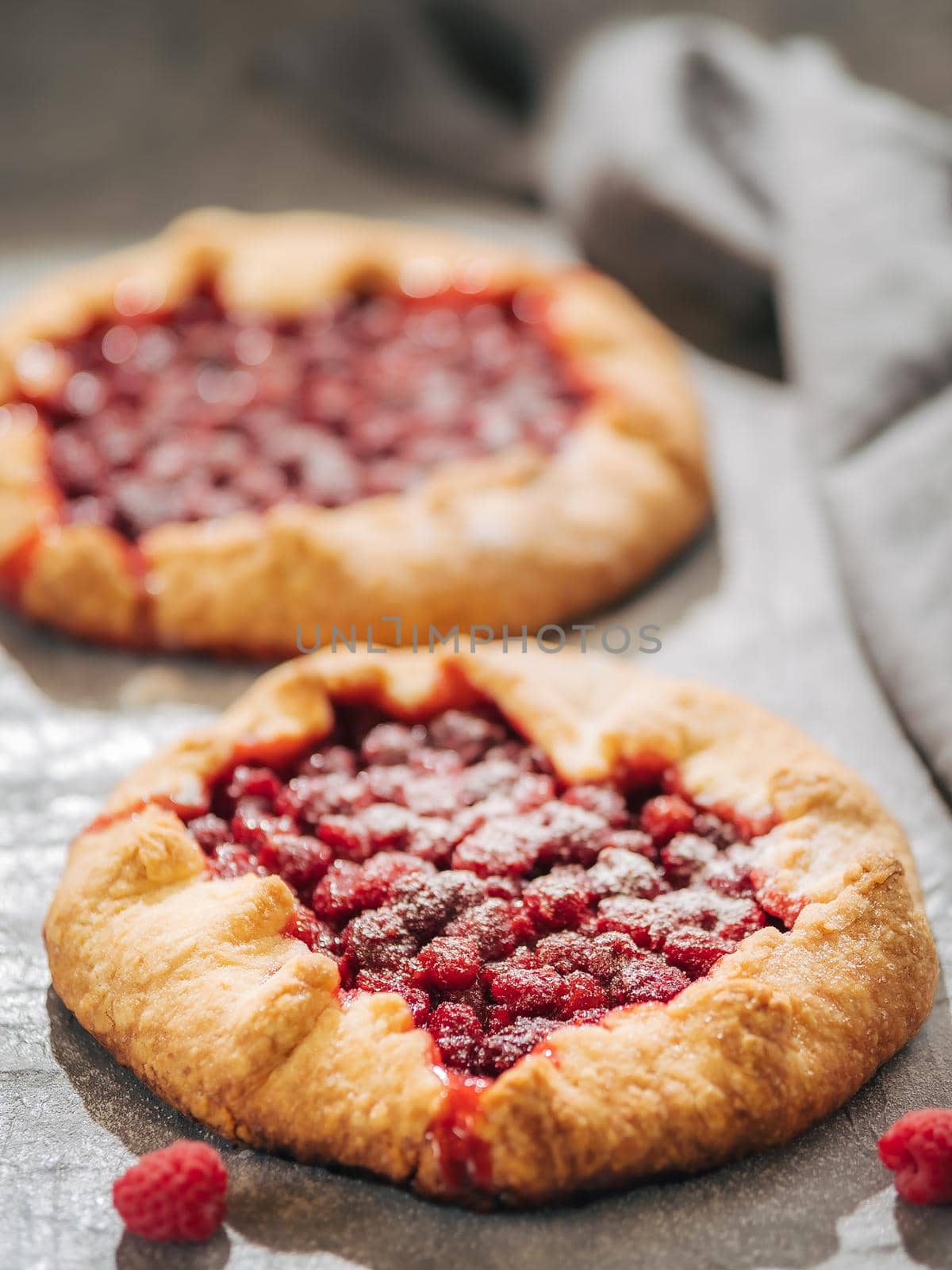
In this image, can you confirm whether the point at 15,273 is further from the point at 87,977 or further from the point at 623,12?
the point at 87,977

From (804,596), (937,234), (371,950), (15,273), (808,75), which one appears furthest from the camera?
(15,273)

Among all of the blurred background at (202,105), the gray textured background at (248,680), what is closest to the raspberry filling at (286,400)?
the gray textured background at (248,680)

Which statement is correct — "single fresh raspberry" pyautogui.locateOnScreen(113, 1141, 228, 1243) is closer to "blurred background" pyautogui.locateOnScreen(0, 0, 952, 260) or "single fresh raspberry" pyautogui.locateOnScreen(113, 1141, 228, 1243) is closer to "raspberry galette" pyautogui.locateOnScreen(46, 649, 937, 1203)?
"raspberry galette" pyautogui.locateOnScreen(46, 649, 937, 1203)

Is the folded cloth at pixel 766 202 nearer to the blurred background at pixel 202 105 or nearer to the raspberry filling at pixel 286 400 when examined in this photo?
the blurred background at pixel 202 105

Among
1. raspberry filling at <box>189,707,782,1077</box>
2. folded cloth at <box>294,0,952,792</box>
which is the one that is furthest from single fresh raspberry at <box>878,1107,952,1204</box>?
folded cloth at <box>294,0,952,792</box>

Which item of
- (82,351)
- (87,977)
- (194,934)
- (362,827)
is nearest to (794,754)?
(362,827)

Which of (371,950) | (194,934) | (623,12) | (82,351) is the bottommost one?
(82,351)

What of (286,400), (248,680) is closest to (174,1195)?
(248,680)
